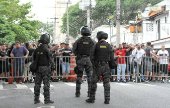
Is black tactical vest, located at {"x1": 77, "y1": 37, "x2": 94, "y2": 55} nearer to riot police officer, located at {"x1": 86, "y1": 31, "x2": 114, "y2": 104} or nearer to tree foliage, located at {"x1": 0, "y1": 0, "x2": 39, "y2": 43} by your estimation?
riot police officer, located at {"x1": 86, "y1": 31, "x2": 114, "y2": 104}

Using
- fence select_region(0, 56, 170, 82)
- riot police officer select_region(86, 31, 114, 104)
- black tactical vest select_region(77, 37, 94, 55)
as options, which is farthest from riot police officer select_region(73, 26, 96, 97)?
fence select_region(0, 56, 170, 82)

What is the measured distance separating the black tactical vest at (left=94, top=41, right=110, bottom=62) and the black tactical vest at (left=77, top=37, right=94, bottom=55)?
0.78 m

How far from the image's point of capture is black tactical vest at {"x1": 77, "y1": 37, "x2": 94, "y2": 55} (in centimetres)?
812

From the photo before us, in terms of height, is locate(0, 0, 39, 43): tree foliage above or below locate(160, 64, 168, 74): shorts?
above

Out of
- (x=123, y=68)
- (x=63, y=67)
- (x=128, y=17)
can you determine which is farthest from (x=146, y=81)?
(x=128, y=17)

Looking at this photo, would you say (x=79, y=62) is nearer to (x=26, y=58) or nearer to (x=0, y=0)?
(x=26, y=58)

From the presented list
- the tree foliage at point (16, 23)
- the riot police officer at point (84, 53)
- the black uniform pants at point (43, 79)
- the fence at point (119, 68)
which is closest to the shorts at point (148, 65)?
the fence at point (119, 68)

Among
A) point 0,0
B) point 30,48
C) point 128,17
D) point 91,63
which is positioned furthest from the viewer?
point 128,17

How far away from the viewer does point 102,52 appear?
23.9 feet

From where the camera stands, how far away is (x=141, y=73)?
13953mm

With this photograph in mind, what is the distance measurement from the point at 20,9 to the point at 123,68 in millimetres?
26904

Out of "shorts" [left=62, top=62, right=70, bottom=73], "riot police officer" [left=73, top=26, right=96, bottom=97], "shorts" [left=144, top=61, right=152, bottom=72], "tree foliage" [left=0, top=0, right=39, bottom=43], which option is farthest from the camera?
"tree foliage" [left=0, top=0, right=39, bottom=43]

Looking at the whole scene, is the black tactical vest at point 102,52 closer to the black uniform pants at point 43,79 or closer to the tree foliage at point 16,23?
the black uniform pants at point 43,79

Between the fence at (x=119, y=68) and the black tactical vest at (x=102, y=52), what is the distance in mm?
6320
